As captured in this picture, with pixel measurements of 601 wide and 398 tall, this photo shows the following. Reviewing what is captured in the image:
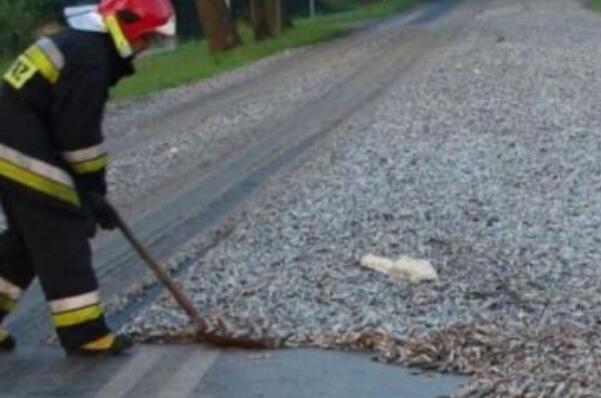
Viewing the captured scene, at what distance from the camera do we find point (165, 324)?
25.3ft

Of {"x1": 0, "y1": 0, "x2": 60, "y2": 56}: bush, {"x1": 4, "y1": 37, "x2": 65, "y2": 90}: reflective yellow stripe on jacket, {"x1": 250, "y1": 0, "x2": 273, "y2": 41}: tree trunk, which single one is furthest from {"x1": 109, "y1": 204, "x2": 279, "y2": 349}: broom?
{"x1": 0, "y1": 0, "x2": 60, "y2": 56}: bush

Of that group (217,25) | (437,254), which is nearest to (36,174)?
(437,254)

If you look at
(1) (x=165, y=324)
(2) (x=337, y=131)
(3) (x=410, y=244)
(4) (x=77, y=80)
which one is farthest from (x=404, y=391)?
(2) (x=337, y=131)

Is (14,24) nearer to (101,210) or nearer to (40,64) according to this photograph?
(101,210)

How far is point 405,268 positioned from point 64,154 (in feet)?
6.81

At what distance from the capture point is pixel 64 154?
721 centimetres

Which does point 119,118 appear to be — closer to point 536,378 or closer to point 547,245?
point 547,245

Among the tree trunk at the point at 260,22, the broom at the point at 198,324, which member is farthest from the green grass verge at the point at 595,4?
the broom at the point at 198,324

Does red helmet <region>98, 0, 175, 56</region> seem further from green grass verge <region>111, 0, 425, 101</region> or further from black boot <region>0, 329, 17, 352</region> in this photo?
green grass verge <region>111, 0, 425, 101</region>

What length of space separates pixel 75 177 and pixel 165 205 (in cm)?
503

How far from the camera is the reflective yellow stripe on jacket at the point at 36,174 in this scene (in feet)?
23.7

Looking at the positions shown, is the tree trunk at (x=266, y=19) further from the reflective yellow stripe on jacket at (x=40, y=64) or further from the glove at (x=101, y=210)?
the reflective yellow stripe on jacket at (x=40, y=64)

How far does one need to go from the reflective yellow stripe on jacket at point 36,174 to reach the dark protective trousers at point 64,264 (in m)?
0.07

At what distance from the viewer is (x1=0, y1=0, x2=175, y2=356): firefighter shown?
23.5 feet
